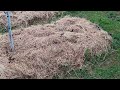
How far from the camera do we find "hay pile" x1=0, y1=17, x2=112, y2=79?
506 centimetres

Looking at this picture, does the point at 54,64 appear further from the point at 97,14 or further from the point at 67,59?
the point at 97,14

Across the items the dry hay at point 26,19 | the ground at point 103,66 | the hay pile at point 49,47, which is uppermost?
the dry hay at point 26,19

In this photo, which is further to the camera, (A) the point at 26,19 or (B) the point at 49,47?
(A) the point at 26,19

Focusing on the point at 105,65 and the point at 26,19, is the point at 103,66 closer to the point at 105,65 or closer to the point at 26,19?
the point at 105,65

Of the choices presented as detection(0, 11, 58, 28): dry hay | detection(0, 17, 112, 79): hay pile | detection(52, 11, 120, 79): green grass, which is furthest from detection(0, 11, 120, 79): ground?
detection(0, 11, 58, 28): dry hay

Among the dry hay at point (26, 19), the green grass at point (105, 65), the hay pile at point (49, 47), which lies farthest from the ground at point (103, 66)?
the dry hay at point (26, 19)

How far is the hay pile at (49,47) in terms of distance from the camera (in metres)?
5.06

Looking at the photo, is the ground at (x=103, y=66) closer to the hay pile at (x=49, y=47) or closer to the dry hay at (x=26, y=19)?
the hay pile at (x=49, y=47)

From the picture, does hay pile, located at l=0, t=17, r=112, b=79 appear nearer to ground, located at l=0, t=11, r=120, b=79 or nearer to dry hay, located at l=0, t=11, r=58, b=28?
ground, located at l=0, t=11, r=120, b=79

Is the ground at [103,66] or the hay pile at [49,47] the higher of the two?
the hay pile at [49,47]

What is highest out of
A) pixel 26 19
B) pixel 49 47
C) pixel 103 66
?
pixel 26 19

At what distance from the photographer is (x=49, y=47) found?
18.6 ft

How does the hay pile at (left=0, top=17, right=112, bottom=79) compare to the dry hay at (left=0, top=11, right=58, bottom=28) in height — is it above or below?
below

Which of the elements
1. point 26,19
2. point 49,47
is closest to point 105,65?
point 49,47
